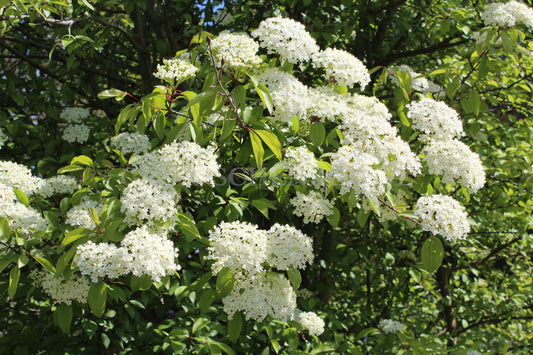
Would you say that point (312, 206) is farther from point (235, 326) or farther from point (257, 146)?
point (235, 326)

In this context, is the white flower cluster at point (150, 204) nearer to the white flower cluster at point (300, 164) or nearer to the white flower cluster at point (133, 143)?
the white flower cluster at point (300, 164)

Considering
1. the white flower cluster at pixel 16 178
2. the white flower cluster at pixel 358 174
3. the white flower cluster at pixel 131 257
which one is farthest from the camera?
the white flower cluster at pixel 16 178

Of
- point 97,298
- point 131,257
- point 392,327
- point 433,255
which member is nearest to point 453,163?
point 433,255

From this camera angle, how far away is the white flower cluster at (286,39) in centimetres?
281

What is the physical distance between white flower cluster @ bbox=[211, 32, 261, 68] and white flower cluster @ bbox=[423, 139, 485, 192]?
1186 mm

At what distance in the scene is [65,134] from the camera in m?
4.01

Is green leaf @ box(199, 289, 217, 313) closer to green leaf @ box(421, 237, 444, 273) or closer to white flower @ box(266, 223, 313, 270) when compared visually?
white flower @ box(266, 223, 313, 270)

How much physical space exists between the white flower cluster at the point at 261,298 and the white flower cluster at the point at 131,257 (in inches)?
18.2

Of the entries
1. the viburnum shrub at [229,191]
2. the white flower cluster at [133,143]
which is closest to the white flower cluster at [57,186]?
the viburnum shrub at [229,191]

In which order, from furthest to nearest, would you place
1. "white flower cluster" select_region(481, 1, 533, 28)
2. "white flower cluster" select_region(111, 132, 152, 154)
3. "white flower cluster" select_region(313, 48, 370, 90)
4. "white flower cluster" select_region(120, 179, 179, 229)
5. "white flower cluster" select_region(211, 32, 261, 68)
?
"white flower cluster" select_region(481, 1, 533, 28) → "white flower cluster" select_region(111, 132, 152, 154) → "white flower cluster" select_region(313, 48, 370, 90) → "white flower cluster" select_region(211, 32, 261, 68) → "white flower cluster" select_region(120, 179, 179, 229)

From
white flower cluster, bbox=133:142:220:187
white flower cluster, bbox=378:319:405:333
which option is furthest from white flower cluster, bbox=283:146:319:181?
white flower cluster, bbox=378:319:405:333

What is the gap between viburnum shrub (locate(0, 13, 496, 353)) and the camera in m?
2.22

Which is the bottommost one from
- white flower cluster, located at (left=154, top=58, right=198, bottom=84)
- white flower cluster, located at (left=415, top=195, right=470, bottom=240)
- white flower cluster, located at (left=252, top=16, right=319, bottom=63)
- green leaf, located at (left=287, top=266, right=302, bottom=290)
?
green leaf, located at (left=287, top=266, right=302, bottom=290)

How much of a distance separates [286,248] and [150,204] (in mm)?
800
